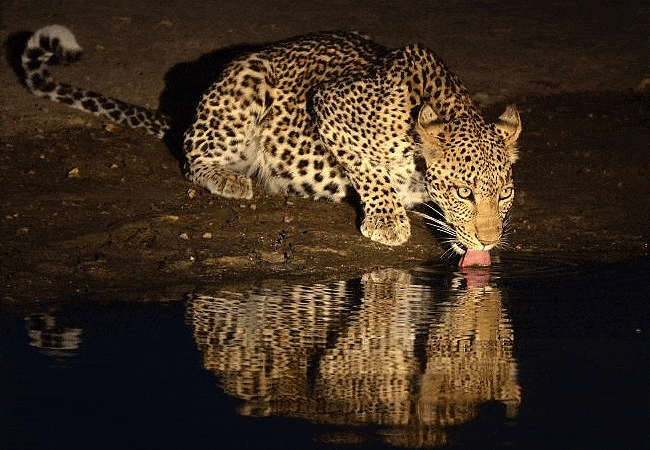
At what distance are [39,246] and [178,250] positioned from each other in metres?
0.77

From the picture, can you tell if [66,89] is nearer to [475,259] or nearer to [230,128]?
[230,128]

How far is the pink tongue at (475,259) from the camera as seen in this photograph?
9.13 metres

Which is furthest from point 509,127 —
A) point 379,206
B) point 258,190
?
point 258,190

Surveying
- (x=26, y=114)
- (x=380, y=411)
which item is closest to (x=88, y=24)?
(x=26, y=114)

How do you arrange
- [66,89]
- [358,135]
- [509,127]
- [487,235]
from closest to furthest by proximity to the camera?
[487,235] < [509,127] < [358,135] < [66,89]

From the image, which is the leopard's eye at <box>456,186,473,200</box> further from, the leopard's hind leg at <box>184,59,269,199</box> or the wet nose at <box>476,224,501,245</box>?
the leopard's hind leg at <box>184,59,269,199</box>

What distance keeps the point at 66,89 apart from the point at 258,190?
6.43ft

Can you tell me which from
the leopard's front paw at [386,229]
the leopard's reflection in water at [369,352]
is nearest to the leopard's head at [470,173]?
the leopard's front paw at [386,229]

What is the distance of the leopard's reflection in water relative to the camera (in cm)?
626

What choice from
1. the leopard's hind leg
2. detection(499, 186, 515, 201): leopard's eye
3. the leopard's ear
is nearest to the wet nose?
detection(499, 186, 515, 201): leopard's eye

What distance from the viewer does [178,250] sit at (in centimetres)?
904

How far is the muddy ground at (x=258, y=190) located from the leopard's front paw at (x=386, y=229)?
78mm

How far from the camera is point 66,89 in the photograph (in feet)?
38.1

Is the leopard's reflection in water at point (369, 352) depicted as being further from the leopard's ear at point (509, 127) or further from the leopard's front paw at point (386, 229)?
the leopard's ear at point (509, 127)
